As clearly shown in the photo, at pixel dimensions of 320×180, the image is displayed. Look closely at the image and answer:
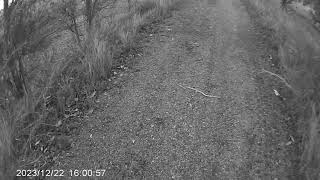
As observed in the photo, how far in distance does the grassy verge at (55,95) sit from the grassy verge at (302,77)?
2.69m

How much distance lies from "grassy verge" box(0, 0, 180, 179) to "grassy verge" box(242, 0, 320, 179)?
2.69 meters

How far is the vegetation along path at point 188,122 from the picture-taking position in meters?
2.70

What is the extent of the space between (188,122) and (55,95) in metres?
1.94

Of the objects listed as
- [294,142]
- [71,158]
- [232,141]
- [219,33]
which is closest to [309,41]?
[219,33]

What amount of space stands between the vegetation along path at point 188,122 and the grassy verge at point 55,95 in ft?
0.80

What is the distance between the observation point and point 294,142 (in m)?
2.94

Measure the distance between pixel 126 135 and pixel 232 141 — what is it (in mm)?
1294

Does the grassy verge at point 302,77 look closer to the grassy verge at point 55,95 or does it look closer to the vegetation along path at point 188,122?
the vegetation along path at point 188,122

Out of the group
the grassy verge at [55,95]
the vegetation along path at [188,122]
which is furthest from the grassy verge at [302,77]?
the grassy verge at [55,95]

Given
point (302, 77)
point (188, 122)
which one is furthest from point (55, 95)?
point (302, 77)

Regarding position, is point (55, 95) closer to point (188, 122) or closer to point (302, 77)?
point (188, 122)

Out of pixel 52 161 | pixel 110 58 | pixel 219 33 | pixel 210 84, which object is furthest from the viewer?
pixel 219 33

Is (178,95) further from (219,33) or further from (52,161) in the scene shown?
(219,33)

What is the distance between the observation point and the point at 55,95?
3.59m
